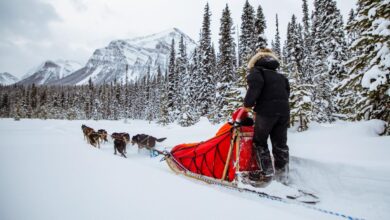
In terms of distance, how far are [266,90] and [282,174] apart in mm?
1237

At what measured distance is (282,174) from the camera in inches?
144

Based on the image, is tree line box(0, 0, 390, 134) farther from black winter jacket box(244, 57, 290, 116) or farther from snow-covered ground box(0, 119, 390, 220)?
black winter jacket box(244, 57, 290, 116)

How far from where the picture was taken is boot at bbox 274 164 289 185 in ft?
11.9

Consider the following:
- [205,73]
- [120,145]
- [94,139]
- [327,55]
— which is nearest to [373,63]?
[120,145]

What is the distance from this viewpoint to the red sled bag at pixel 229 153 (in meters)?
3.65

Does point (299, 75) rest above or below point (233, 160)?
above

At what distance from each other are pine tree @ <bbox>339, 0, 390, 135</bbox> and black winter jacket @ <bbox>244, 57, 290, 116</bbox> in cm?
277

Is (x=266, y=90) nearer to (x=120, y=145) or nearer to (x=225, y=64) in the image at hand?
(x=120, y=145)

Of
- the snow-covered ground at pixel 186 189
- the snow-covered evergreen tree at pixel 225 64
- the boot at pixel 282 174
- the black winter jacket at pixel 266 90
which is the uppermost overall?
the snow-covered evergreen tree at pixel 225 64

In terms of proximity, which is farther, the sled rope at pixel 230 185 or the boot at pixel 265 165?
the boot at pixel 265 165

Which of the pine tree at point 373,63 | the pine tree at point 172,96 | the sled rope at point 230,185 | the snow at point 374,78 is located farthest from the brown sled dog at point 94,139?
the pine tree at point 172,96

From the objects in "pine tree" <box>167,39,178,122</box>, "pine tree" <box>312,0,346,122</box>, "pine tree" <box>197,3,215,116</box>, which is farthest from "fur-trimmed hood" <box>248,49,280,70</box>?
"pine tree" <box>167,39,178,122</box>

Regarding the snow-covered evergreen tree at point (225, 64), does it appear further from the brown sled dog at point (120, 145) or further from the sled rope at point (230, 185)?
the sled rope at point (230, 185)

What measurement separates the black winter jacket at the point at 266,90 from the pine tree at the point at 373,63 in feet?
9.08
